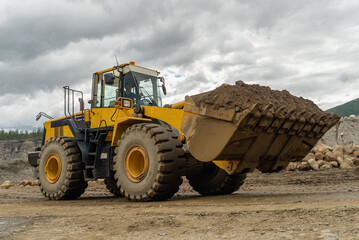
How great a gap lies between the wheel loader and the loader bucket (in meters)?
0.02

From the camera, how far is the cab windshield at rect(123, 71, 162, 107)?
8.62 meters

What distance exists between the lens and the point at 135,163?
7277 millimetres

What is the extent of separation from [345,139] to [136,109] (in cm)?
3381

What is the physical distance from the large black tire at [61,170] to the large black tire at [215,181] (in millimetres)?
2697

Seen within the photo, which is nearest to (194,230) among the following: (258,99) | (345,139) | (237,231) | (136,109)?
(237,231)

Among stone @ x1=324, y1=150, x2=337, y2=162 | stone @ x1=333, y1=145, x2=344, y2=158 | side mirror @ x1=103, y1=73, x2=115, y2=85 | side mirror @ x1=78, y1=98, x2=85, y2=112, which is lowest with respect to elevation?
stone @ x1=324, y1=150, x2=337, y2=162

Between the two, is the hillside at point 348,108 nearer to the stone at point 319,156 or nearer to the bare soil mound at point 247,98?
the stone at point 319,156

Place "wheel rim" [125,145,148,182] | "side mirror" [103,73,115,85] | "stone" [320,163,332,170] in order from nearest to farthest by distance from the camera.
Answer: "wheel rim" [125,145,148,182]
"side mirror" [103,73,115,85]
"stone" [320,163,332,170]

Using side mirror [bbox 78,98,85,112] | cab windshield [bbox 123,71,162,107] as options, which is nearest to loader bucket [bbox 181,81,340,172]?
cab windshield [bbox 123,71,162,107]

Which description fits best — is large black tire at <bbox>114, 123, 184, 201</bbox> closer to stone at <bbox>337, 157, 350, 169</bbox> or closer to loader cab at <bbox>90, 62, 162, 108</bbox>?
loader cab at <bbox>90, 62, 162, 108</bbox>

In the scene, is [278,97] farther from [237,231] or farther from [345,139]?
[345,139]

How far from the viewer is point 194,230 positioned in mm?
3818

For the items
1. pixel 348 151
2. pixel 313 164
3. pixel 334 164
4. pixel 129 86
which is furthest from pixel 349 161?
pixel 129 86

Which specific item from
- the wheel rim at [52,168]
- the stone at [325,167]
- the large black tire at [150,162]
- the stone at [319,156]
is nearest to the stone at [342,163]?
the stone at [325,167]
